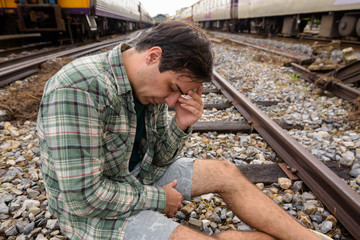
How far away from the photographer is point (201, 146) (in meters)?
2.83

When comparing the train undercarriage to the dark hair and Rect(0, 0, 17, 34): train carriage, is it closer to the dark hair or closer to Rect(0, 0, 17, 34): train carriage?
the dark hair

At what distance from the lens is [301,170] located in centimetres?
223

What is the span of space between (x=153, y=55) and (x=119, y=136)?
430 millimetres

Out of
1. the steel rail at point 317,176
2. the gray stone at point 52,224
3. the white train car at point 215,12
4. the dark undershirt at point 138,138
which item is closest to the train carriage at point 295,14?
the white train car at point 215,12

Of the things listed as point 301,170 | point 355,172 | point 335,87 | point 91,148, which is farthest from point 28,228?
point 335,87

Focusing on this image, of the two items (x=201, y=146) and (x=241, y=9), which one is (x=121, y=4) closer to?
(x=241, y=9)

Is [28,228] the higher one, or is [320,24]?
[320,24]

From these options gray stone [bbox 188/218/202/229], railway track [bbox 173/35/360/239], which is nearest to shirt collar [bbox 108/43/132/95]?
gray stone [bbox 188/218/202/229]

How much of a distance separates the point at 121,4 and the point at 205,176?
17578 mm

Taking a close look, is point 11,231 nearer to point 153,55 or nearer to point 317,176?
point 153,55

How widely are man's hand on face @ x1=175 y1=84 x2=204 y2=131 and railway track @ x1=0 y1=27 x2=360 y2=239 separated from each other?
89 cm

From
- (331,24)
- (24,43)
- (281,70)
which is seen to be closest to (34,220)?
(281,70)

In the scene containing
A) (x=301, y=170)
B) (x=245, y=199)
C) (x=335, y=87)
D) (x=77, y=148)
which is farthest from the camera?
(x=335, y=87)

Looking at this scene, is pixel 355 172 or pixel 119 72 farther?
pixel 355 172
